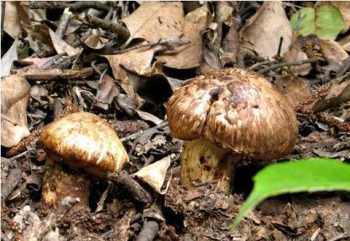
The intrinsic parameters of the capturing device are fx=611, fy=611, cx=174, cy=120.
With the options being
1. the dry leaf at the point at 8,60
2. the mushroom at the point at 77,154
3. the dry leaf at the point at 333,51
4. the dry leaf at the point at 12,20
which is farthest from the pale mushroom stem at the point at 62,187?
the dry leaf at the point at 333,51

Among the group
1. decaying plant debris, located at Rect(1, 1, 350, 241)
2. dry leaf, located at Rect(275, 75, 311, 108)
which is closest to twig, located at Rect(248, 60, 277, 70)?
decaying plant debris, located at Rect(1, 1, 350, 241)

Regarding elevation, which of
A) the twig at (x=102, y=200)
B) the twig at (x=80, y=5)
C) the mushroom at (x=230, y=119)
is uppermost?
the mushroom at (x=230, y=119)

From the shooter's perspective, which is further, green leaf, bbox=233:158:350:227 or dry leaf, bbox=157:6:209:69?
dry leaf, bbox=157:6:209:69

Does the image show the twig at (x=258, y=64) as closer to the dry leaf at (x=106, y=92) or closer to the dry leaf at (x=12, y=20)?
the dry leaf at (x=106, y=92)

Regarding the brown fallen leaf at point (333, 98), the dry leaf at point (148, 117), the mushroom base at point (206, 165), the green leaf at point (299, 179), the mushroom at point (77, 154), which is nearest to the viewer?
the green leaf at point (299, 179)

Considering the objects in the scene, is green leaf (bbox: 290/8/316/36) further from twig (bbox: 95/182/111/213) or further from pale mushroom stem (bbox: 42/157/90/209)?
pale mushroom stem (bbox: 42/157/90/209)

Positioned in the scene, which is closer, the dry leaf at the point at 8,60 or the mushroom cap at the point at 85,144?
the mushroom cap at the point at 85,144

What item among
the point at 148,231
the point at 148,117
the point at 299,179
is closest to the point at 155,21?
the point at 148,117
